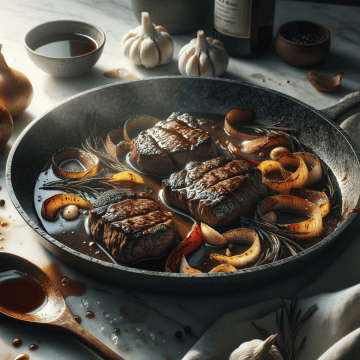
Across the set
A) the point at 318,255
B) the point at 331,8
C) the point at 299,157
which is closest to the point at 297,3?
the point at 331,8

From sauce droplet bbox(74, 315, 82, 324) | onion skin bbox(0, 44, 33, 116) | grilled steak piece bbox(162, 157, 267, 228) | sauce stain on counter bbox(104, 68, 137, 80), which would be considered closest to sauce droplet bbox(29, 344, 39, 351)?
sauce droplet bbox(74, 315, 82, 324)

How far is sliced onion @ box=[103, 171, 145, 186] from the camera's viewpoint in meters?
1.70

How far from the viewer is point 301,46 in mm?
2354

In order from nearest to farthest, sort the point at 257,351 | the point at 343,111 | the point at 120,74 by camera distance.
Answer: the point at 257,351 < the point at 343,111 < the point at 120,74

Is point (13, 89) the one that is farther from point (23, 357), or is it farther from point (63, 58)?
point (23, 357)

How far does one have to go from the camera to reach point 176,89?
2.10m

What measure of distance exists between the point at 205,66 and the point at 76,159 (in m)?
0.85

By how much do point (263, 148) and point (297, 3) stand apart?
168 cm

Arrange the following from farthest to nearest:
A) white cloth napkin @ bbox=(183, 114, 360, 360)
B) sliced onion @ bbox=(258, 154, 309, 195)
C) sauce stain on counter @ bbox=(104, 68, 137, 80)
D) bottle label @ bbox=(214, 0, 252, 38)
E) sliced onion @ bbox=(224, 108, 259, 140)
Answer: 1. sauce stain on counter @ bbox=(104, 68, 137, 80)
2. bottle label @ bbox=(214, 0, 252, 38)
3. sliced onion @ bbox=(224, 108, 259, 140)
4. sliced onion @ bbox=(258, 154, 309, 195)
5. white cloth napkin @ bbox=(183, 114, 360, 360)

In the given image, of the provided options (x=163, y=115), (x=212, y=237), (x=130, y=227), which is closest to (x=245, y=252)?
(x=212, y=237)

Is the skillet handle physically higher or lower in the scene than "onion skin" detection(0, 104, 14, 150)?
higher

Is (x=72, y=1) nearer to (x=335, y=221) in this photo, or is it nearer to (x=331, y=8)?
(x=331, y=8)

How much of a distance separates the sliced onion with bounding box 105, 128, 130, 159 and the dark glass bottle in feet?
2.80

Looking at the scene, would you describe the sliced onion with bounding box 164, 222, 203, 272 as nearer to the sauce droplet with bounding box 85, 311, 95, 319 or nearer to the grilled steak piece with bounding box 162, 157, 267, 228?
the grilled steak piece with bounding box 162, 157, 267, 228
